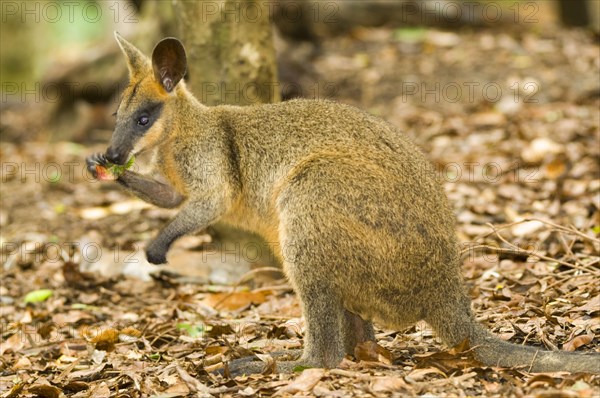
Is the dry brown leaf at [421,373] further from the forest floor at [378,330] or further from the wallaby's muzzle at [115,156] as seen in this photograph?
the wallaby's muzzle at [115,156]

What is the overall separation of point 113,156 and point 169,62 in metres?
0.78

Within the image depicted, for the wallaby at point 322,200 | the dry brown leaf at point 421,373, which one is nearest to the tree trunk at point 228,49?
the wallaby at point 322,200

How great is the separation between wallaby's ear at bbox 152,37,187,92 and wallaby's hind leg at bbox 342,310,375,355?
2015 mm

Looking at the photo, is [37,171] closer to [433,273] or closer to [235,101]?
[235,101]

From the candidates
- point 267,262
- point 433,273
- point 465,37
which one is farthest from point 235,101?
point 465,37

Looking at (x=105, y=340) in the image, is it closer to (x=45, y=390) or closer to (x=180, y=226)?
(x=45, y=390)

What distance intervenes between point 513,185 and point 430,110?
3024mm

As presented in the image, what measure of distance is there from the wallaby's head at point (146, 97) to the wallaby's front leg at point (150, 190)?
0.32 meters

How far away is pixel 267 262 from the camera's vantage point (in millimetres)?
7609

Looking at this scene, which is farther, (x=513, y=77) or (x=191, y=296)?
(x=513, y=77)

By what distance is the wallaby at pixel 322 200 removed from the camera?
15.9ft

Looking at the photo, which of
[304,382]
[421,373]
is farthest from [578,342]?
[304,382]

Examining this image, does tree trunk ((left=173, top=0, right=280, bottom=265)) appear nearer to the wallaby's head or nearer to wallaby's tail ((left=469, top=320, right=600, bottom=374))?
the wallaby's head

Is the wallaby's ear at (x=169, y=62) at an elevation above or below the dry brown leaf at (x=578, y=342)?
above
